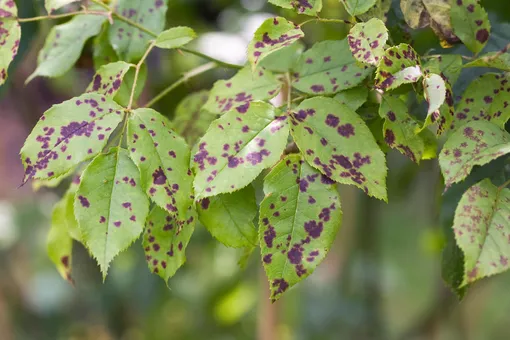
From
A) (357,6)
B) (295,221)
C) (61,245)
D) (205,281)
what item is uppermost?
(357,6)

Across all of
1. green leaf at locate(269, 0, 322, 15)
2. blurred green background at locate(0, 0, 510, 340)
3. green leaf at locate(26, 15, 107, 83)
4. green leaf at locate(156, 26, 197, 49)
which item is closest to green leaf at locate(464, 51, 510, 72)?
green leaf at locate(269, 0, 322, 15)

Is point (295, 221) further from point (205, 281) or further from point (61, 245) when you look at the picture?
point (205, 281)

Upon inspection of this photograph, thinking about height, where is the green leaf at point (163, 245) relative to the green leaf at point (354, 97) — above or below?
below

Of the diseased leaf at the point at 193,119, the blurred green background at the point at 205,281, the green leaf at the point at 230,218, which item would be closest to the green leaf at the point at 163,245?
the green leaf at the point at 230,218

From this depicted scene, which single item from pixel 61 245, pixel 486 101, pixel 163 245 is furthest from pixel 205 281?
pixel 486 101

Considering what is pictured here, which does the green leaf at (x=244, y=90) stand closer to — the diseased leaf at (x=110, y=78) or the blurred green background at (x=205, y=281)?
the diseased leaf at (x=110, y=78)
